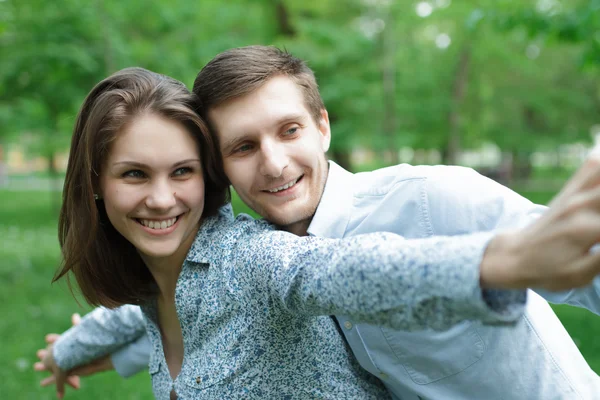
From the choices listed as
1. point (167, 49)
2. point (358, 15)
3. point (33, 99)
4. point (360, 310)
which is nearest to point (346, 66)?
point (358, 15)

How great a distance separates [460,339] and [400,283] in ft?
2.56

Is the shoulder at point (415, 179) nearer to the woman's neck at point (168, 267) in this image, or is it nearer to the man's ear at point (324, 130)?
the man's ear at point (324, 130)

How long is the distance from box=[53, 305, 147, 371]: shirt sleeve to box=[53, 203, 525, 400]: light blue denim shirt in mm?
508

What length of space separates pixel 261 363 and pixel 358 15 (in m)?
16.9

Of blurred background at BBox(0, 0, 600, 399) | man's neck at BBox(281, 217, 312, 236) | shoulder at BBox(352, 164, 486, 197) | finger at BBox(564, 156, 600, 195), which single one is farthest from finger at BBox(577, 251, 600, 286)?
blurred background at BBox(0, 0, 600, 399)

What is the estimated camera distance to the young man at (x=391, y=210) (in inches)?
69.6

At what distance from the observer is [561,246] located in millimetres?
983

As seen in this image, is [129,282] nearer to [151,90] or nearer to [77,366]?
[151,90]

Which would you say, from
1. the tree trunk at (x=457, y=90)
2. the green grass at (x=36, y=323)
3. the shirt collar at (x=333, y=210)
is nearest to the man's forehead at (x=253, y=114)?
the shirt collar at (x=333, y=210)

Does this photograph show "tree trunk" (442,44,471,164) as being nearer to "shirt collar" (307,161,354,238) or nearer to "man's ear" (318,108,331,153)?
"man's ear" (318,108,331,153)

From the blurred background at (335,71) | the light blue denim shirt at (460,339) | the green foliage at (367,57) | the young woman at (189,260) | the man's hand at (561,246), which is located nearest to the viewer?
the man's hand at (561,246)

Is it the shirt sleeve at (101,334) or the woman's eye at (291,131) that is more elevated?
the woman's eye at (291,131)

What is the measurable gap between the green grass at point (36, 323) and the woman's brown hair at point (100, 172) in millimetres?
760

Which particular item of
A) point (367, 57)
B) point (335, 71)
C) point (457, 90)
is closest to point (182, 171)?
point (335, 71)
